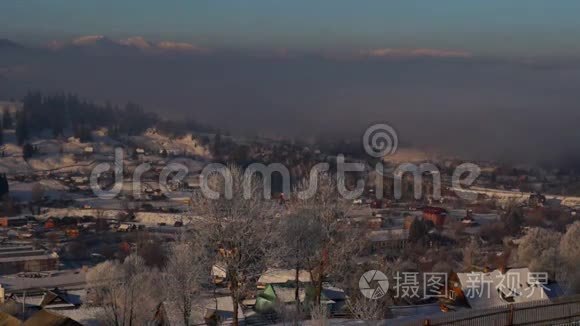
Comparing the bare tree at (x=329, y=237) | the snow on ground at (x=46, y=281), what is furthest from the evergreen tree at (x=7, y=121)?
the bare tree at (x=329, y=237)

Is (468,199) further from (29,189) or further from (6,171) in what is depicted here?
(6,171)

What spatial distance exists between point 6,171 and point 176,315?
38.2m

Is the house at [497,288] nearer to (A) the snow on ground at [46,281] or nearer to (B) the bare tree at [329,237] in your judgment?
(B) the bare tree at [329,237]

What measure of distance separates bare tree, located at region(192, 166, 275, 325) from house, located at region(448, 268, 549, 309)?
365 cm

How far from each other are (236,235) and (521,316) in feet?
11.9

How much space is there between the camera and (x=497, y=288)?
12.2 m

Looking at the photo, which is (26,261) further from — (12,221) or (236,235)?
(236,235)

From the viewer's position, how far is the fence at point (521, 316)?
8.34 m

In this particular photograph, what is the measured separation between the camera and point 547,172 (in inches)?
1832

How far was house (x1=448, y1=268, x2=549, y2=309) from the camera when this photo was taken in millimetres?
11805

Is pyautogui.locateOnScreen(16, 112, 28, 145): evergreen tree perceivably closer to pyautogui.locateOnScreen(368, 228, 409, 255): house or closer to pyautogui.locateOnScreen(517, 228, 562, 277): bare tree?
pyautogui.locateOnScreen(368, 228, 409, 255): house

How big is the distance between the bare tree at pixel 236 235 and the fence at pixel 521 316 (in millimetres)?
2626

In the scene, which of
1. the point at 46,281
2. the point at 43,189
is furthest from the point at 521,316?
the point at 43,189

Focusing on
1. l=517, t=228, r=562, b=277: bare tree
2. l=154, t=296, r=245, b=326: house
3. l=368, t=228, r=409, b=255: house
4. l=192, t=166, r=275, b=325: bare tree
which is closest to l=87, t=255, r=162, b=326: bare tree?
l=154, t=296, r=245, b=326: house
